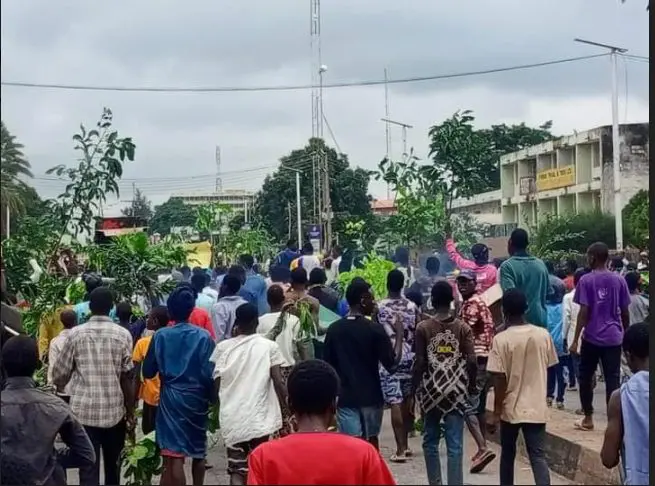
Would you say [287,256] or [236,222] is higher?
[236,222]

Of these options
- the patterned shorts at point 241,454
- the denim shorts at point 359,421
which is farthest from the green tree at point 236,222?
the patterned shorts at point 241,454

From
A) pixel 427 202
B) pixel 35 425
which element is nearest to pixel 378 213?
pixel 427 202

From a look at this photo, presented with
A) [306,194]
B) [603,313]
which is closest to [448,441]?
[603,313]

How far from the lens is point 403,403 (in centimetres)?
739

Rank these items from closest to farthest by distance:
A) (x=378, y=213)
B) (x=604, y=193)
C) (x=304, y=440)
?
(x=304, y=440)
(x=378, y=213)
(x=604, y=193)

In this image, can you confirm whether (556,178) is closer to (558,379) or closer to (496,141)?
(496,141)

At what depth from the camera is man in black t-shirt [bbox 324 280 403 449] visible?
19.8ft

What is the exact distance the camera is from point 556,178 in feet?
66.6

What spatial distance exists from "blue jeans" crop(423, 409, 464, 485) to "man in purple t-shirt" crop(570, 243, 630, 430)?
151cm

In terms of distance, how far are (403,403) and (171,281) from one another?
2.21 meters

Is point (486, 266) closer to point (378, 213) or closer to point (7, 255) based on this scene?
point (7, 255)

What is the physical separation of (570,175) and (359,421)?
15.5m

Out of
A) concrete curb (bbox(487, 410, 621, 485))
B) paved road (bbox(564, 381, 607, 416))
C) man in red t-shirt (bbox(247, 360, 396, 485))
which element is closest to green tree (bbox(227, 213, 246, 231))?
paved road (bbox(564, 381, 607, 416))

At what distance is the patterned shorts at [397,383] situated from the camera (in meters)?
7.15
